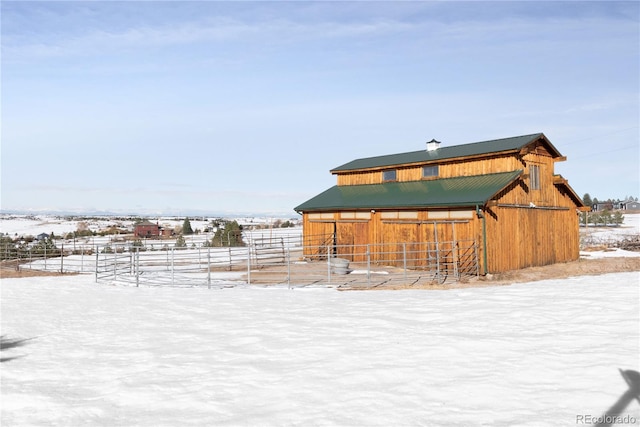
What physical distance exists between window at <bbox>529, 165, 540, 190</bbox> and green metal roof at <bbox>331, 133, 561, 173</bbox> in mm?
1479

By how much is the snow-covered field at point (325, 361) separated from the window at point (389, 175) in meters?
14.0

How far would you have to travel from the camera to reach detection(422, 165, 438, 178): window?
26734 mm

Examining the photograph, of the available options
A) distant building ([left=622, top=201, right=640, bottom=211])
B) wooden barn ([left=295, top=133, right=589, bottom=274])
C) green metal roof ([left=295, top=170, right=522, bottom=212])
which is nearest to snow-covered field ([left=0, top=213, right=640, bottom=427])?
wooden barn ([left=295, top=133, right=589, bottom=274])

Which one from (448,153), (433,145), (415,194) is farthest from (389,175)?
(415,194)

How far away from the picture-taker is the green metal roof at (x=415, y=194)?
2198 centimetres

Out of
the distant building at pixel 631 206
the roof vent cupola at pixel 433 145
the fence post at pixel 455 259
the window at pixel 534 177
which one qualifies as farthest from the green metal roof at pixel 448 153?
the distant building at pixel 631 206

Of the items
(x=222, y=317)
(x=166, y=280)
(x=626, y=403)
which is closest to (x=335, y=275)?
(x=166, y=280)

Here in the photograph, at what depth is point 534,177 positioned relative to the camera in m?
24.6

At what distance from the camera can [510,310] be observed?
13.3 m

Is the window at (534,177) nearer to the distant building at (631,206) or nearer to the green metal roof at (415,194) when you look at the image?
the green metal roof at (415,194)

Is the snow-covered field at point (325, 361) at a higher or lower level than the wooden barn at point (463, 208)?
lower

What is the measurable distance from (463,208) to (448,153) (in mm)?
6395

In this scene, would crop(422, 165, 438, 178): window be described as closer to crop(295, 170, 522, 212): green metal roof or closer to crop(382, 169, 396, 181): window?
crop(295, 170, 522, 212): green metal roof

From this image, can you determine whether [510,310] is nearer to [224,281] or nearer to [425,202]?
[425,202]
